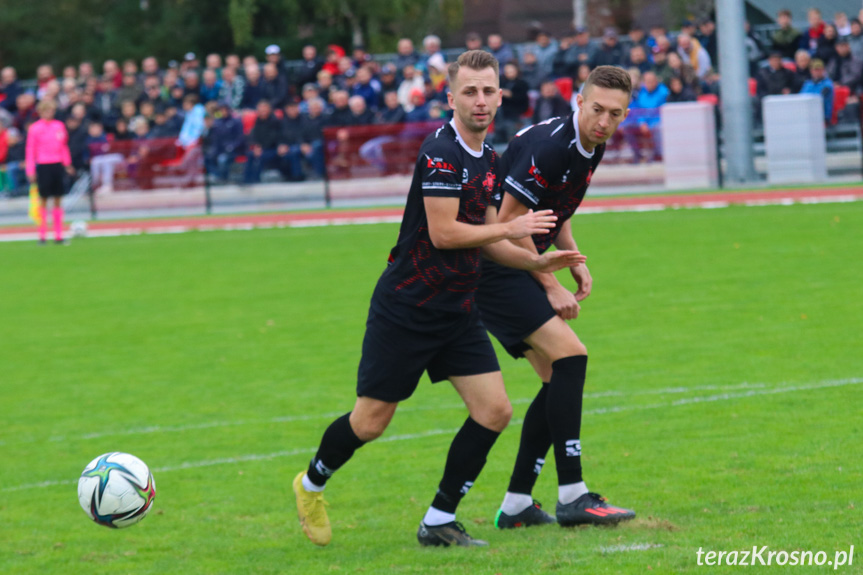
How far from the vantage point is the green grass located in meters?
5.27

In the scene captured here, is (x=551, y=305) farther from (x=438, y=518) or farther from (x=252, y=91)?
(x=252, y=91)

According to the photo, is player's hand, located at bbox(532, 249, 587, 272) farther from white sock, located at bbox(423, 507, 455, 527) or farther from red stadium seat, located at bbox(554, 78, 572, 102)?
red stadium seat, located at bbox(554, 78, 572, 102)

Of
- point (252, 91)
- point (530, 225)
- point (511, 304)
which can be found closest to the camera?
point (530, 225)

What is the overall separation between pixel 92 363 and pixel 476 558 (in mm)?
6081

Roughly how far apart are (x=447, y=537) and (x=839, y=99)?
18171 mm

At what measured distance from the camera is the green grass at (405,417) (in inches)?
207

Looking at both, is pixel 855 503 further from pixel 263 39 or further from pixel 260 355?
pixel 263 39

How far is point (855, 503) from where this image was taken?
5266 millimetres

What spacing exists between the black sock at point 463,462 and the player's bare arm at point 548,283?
2.13 ft

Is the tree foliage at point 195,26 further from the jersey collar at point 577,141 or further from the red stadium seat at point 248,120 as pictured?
the jersey collar at point 577,141

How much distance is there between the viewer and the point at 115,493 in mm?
5324

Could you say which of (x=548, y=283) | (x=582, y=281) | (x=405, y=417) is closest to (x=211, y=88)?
(x=405, y=417)

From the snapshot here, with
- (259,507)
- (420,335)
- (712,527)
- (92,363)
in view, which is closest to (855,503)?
(712,527)

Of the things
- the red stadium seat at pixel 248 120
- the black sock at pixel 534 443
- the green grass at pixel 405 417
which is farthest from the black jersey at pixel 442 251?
the red stadium seat at pixel 248 120
